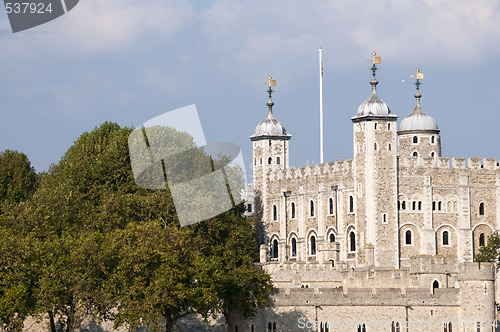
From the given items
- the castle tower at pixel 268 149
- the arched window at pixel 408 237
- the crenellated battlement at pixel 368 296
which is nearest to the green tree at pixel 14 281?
the crenellated battlement at pixel 368 296

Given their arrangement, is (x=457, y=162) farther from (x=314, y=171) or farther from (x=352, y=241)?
(x=314, y=171)

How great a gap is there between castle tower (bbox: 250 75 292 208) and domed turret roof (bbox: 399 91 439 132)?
31.8 feet

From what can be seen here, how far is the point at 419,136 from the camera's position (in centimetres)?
9412

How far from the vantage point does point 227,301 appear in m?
51.6

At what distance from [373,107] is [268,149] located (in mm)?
16712

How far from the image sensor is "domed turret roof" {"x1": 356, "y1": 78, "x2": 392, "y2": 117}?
261 feet

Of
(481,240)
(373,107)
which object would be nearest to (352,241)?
(481,240)

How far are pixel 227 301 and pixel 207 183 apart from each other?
14.3m

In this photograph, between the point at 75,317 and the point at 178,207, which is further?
the point at 178,207

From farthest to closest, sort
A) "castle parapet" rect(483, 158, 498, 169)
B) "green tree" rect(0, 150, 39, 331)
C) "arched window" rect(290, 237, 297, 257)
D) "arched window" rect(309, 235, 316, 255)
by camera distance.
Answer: "arched window" rect(290, 237, 297, 257), "arched window" rect(309, 235, 316, 255), "castle parapet" rect(483, 158, 498, 169), "green tree" rect(0, 150, 39, 331)

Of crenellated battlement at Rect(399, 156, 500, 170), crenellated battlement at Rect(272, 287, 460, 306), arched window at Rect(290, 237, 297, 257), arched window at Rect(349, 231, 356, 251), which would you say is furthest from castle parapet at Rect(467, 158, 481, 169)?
crenellated battlement at Rect(272, 287, 460, 306)

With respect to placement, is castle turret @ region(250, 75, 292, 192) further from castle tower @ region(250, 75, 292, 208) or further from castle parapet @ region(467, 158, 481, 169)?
castle parapet @ region(467, 158, 481, 169)

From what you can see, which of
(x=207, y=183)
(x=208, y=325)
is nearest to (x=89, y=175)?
(x=207, y=183)

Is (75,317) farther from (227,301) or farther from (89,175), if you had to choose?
(89,175)
